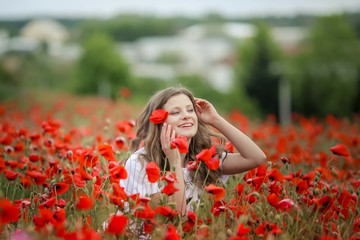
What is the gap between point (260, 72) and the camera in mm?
35469

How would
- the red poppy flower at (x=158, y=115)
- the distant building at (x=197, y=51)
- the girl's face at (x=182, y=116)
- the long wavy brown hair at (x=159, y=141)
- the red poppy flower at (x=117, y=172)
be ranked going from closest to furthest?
1. the red poppy flower at (x=117, y=172)
2. the red poppy flower at (x=158, y=115)
3. the girl's face at (x=182, y=116)
4. the long wavy brown hair at (x=159, y=141)
5. the distant building at (x=197, y=51)

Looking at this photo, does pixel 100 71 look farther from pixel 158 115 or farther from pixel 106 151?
pixel 106 151

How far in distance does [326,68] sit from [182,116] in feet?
105

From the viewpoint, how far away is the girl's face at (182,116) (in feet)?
9.32

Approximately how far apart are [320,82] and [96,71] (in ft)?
70.5

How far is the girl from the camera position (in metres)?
2.75

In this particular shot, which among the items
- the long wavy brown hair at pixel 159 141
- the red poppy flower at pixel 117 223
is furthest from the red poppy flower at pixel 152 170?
the long wavy brown hair at pixel 159 141

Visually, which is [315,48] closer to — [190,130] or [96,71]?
[96,71]

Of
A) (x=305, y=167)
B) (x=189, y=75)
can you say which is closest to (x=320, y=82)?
(x=189, y=75)

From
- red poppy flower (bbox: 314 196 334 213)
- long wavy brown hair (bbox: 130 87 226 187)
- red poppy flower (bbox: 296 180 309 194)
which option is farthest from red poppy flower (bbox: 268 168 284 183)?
long wavy brown hair (bbox: 130 87 226 187)

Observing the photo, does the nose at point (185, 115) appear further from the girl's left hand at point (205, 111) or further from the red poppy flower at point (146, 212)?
the red poppy flower at point (146, 212)

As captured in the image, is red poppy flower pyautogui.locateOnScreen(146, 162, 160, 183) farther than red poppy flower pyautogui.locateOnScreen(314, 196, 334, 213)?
No

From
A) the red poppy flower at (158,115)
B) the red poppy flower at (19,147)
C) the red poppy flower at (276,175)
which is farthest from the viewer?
the red poppy flower at (19,147)

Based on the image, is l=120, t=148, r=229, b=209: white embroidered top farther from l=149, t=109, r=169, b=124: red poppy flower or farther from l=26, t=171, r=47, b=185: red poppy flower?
l=26, t=171, r=47, b=185: red poppy flower
